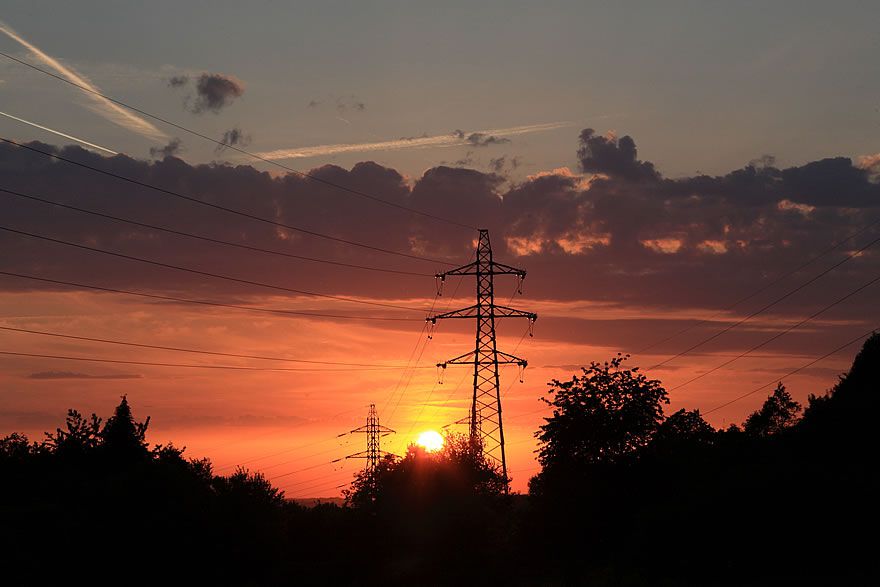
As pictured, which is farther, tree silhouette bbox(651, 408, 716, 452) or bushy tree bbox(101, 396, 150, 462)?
bushy tree bbox(101, 396, 150, 462)

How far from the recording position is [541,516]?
89.4 meters

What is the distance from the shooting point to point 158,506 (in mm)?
77438

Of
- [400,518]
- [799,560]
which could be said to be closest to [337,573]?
[400,518]

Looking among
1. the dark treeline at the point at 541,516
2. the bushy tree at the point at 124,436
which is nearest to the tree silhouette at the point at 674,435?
the dark treeline at the point at 541,516

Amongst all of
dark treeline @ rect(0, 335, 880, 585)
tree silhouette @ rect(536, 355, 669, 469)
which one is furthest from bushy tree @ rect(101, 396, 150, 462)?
tree silhouette @ rect(536, 355, 669, 469)

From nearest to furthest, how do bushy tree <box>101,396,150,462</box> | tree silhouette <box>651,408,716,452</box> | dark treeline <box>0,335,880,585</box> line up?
1. dark treeline <box>0,335,880,585</box>
2. tree silhouette <box>651,408,716,452</box>
3. bushy tree <box>101,396,150,462</box>

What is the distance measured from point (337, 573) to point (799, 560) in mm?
39056

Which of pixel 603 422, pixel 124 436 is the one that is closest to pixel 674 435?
pixel 603 422

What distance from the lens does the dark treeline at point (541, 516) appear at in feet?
207

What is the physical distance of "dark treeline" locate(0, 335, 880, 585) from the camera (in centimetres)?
6312

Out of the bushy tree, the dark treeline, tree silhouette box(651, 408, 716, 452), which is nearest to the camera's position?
the dark treeline

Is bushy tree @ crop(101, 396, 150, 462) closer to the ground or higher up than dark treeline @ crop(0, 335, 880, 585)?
higher up

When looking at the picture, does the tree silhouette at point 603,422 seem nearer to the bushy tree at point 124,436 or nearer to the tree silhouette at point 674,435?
the tree silhouette at point 674,435

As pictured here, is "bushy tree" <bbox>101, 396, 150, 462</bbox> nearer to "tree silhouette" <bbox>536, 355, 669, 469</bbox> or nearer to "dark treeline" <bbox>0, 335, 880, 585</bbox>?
"dark treeline" <bbox>0, 335, 880, 585</bbox>
